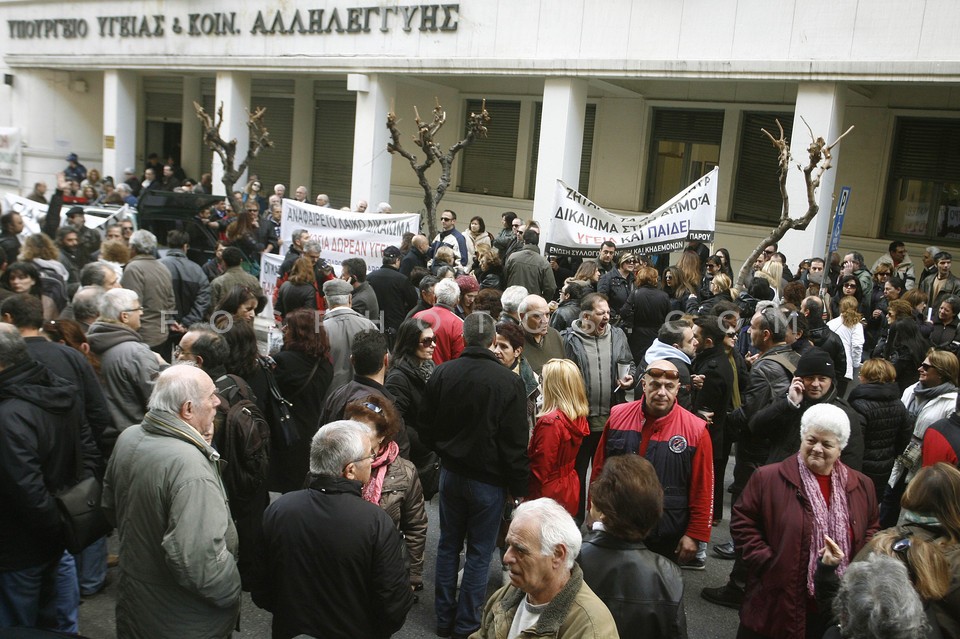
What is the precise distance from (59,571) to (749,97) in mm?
15212

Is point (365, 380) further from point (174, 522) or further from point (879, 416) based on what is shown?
point (879, 416)

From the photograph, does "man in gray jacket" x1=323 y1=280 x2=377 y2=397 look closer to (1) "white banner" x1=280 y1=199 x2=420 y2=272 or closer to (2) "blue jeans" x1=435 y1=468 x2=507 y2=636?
(2) "blue jeans" x1=435 y1=468 x2=507 y2=636

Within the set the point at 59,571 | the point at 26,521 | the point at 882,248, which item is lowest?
the point at 59,571

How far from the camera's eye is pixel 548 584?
2.76 m

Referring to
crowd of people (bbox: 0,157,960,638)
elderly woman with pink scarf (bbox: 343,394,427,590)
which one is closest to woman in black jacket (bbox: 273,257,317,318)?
crowd of people (bbox: 0,157,960,638)

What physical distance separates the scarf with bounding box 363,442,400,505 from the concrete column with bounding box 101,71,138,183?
2105 centimetres

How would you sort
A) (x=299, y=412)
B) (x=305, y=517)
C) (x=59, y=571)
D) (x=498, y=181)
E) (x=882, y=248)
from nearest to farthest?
(x=305, y=517) → (x=59, y=571) → (x=299, y=412) → (x=882, y=248) → (x=498, y=181)

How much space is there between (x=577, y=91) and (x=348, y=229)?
237 inches

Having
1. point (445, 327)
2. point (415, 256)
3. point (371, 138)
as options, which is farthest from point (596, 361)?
point (371, 138)

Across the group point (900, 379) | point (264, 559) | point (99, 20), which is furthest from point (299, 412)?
point (99, 20)

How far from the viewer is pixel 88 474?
13.8 ft

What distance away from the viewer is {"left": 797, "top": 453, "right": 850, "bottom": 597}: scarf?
387cm

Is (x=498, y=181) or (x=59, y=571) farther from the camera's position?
(x=498, y=181)

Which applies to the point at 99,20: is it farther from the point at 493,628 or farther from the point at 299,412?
the point at 493,628
